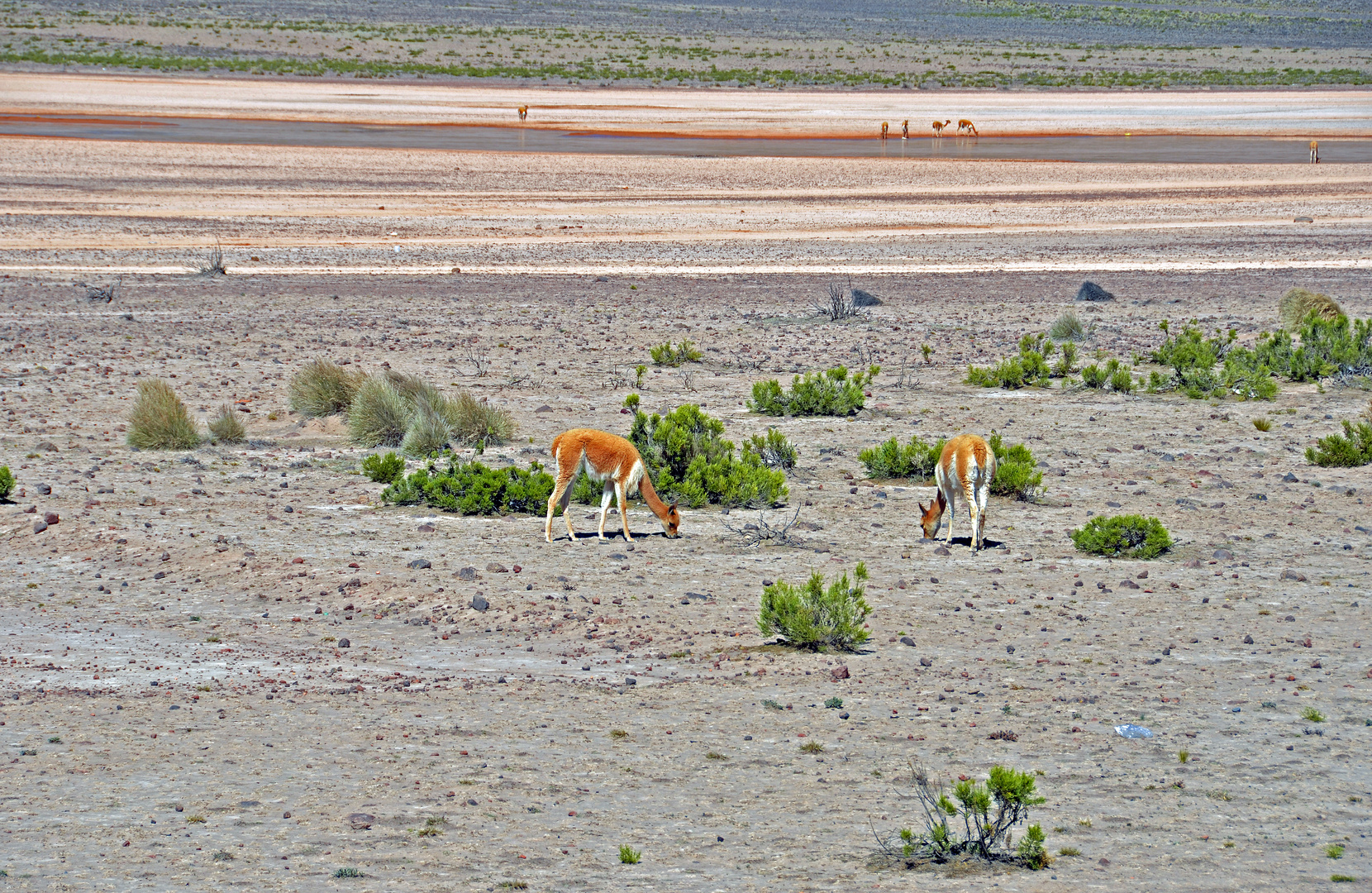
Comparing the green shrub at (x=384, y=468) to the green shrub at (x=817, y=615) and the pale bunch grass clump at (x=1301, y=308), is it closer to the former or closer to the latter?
the green shrub at (x=817, y=615)

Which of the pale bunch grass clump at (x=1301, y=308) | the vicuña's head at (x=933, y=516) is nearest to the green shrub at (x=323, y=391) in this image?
the vicuña's head at (x=933, y=516)

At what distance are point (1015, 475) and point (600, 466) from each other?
3.03 m

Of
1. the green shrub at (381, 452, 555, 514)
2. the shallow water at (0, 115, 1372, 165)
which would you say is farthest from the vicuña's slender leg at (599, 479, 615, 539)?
the shallow water at (0, 115, 1372, 165)

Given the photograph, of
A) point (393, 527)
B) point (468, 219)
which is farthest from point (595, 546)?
point (468, 219)

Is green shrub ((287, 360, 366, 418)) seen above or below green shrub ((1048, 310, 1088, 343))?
below

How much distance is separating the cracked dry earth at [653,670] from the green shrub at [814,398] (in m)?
0.24

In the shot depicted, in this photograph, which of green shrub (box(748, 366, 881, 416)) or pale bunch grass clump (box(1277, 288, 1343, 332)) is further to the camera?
pale bunch grass clump (box(1277, 288, 1343, 332))

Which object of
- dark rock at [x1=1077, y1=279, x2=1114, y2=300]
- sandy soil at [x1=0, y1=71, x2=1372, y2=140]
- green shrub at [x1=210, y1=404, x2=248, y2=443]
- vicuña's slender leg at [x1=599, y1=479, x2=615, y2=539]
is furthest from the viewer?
sandy soil at [x1=0, y1=71, x2=1372, y2=140]

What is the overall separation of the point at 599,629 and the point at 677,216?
21957 millimetres

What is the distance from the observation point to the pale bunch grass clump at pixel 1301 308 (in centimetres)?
1792

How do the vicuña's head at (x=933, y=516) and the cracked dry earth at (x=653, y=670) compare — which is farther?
the vicuña's head at (x=933, y=516)

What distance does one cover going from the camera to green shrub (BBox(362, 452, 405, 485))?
10.9 metres

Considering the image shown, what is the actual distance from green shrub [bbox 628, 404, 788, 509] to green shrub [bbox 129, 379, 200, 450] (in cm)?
361

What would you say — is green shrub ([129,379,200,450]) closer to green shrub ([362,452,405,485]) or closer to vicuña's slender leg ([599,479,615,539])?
green shrub ([362,452,405,485])
